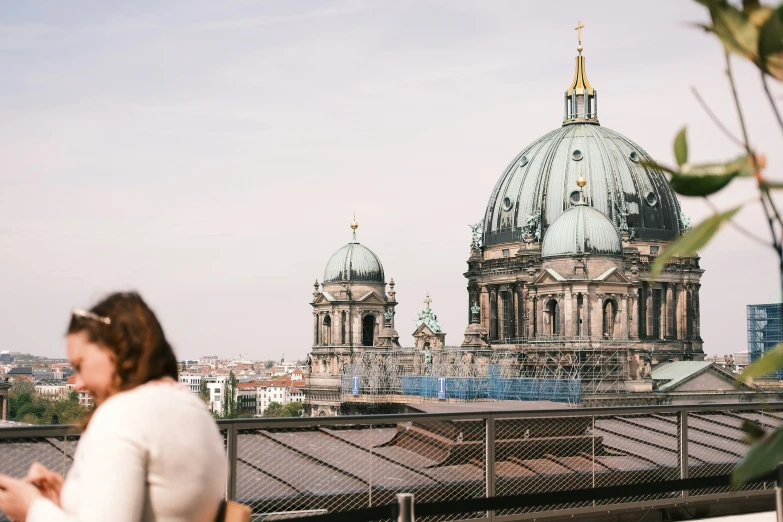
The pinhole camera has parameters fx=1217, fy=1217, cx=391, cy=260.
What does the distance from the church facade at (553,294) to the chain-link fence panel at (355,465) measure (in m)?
48.9

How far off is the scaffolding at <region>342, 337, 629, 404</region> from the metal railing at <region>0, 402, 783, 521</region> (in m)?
47.1

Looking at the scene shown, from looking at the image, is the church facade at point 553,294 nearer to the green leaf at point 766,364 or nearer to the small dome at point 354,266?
the small dome at point 354,266

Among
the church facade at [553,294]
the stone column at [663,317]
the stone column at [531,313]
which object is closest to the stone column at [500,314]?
the church facade at [553,294]

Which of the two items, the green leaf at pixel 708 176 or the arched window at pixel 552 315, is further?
the arched window at pixel 552 315

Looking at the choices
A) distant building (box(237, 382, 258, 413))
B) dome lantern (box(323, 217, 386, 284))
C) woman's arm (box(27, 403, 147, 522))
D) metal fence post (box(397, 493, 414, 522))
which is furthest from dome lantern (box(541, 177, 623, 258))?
distant building (box(237, 382, 258, 413))

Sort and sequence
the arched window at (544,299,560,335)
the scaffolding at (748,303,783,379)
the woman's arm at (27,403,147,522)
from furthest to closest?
1. the scaffolding at (748,303,783,379)
2. the arched window at (544,299,560,335)
3. the woman's arm at (27,403,147,522)

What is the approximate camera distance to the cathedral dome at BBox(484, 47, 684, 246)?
68562mm

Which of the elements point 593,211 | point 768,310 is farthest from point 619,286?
point 768,310

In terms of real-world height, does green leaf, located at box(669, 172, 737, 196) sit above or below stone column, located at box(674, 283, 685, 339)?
below

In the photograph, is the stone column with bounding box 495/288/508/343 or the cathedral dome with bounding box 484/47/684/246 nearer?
the cathedral dome with bounding box 484/47/684/246

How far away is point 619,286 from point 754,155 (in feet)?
193

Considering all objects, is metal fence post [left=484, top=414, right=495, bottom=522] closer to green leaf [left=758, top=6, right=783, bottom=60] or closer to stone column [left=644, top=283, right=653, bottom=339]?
green leaf [left=758, top=6, right=783, bottom=60]

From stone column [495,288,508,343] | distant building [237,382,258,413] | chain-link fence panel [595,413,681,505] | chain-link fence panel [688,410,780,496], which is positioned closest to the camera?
chain-link fence panel [595,413,681,505]

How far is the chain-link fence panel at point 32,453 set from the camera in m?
7.15
